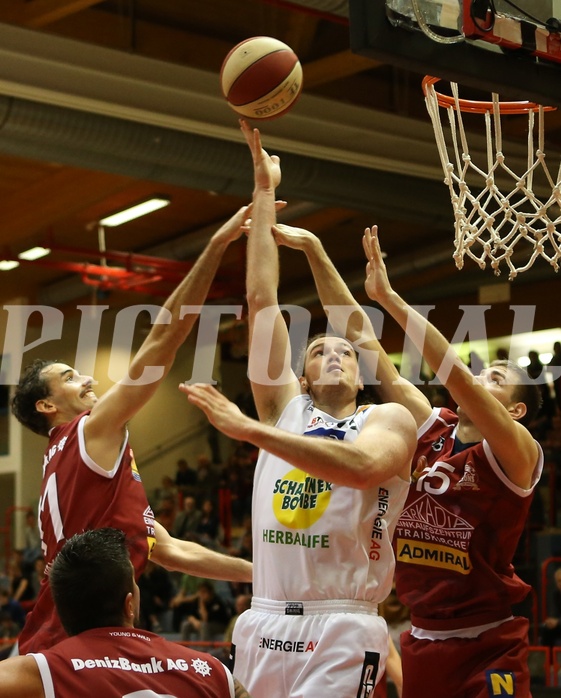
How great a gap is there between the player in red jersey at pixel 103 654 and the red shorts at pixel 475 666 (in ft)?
5.70

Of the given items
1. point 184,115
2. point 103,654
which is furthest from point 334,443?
point 184,115

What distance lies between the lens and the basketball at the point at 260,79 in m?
4.73

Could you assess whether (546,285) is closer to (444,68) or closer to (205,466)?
(205,466)

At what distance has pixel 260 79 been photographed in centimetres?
473

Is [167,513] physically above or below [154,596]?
above

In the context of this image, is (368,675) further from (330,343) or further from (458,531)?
(330,343)

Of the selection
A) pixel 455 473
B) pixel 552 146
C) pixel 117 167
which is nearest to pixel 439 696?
pixel 455 473

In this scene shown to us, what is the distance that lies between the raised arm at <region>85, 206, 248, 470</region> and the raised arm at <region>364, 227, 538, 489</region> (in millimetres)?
725

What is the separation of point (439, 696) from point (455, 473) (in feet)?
3.16

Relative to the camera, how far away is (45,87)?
8297 mm

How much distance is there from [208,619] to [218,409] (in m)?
9.02

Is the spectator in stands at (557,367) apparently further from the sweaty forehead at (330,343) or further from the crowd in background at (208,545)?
the sweaty forehead at (330,343)

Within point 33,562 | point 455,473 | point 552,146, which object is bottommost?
point 33,562
